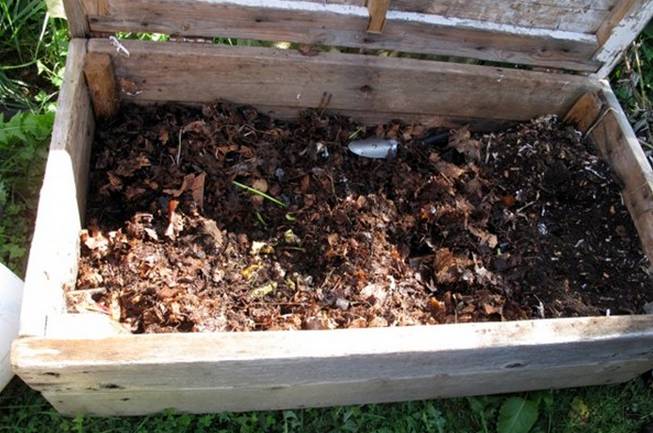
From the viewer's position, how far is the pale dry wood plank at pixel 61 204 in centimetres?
191

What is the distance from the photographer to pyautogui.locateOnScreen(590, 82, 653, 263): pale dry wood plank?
274 centimetres

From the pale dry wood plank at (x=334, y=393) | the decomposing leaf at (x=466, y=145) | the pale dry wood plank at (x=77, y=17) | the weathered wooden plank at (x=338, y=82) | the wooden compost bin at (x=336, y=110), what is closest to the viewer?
the wooden compost bin at (x=336, y=110)

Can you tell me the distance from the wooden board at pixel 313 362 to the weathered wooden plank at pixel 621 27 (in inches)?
49.6

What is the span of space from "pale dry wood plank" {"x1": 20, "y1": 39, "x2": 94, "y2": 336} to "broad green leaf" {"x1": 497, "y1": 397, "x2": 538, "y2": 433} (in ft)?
6.01

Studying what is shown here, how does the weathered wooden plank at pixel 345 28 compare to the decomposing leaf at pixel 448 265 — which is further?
the decomposing leaf at pixel 448 265

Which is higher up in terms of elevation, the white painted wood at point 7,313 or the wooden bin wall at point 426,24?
the wooden bin wall at point 426,24

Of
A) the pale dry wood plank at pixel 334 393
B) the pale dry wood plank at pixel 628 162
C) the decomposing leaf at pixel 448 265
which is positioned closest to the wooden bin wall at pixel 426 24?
the pale dry wood plank at pixel 628 162

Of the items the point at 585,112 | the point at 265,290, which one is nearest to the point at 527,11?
the point at 585,112

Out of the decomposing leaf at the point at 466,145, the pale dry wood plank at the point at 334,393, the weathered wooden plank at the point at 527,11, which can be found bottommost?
the pale dry wood plank at the point at 334,393

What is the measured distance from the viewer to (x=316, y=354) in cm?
197

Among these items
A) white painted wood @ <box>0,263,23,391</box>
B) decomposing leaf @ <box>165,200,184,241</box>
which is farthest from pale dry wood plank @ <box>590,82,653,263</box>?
white painted wood @ <box>0,263,23,391</box>

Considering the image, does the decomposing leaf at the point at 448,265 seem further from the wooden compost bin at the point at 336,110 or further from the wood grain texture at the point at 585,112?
the wood grain texture at the point at 585,112

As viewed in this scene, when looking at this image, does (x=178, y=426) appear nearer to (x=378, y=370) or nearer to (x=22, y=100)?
(x=378, y=370)

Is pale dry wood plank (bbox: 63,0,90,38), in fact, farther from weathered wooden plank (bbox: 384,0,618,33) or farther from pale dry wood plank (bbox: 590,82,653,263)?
pale dry wood plank (bbox: 590,82,653,263)
